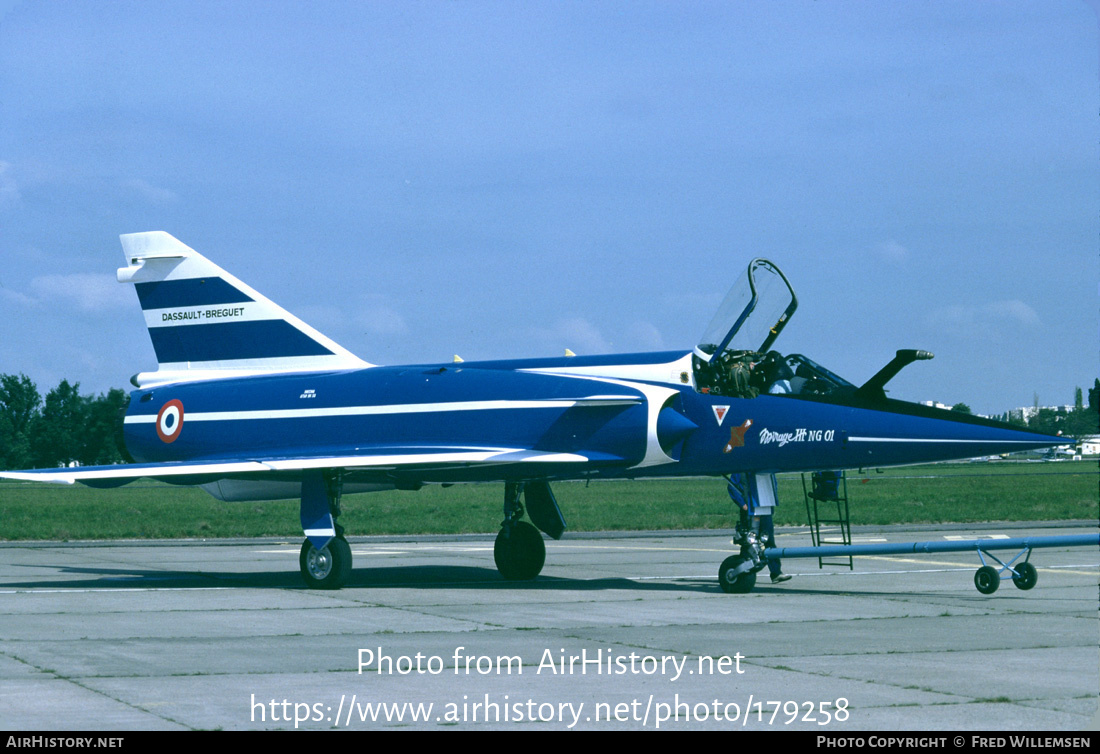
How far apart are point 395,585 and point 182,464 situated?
131 inches

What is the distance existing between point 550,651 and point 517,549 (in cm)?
797

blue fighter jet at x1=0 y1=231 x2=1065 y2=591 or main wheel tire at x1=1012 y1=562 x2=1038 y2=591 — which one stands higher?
blue fighter jet at x1=0 y1=231 x2=1065 y2=591

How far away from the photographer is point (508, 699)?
28.0 ft

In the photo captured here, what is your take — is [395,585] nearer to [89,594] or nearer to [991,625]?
[89,594]

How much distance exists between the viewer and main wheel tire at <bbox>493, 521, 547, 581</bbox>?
1892 centimetres

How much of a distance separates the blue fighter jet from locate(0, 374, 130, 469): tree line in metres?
67.9

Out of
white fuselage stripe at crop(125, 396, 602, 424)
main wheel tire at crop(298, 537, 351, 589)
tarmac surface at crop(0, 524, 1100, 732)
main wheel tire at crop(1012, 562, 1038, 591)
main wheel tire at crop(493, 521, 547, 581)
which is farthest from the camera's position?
main wheel tire at crop(493, 521, 547, 581)

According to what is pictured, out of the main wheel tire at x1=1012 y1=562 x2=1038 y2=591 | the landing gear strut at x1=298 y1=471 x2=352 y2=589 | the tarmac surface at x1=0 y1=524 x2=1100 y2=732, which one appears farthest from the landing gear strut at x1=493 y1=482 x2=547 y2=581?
the main wheel tire at x1=1012 y1=562 x2=1038 y2=591

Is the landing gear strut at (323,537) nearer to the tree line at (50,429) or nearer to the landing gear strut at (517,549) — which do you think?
the landing gear strut at (517,549)

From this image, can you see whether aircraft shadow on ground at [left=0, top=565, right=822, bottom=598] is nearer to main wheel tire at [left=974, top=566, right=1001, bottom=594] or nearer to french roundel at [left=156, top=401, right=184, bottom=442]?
french roundel at [left=156, top=401, right=184, bottom=442]

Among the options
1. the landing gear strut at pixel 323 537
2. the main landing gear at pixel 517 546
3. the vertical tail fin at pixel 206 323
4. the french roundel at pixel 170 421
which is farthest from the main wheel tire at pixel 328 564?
the french roundel at pixel 170 421

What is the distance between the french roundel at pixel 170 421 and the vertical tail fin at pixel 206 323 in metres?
0.79
